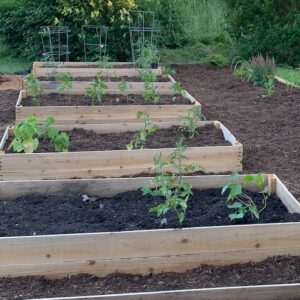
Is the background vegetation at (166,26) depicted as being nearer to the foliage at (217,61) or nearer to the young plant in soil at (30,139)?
the foliage at (217,61)

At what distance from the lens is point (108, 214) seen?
4.03 metres

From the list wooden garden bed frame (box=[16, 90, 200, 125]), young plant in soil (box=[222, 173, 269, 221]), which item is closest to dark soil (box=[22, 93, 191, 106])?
wooden garden bed frame (box=[16, 90, 200, 125])

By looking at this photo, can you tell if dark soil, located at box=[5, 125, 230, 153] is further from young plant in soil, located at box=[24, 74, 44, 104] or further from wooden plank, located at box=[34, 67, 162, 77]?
wooden plank, located at box=[34, 67, 162, 77]

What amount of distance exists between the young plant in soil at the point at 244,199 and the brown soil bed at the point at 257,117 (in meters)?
1.02

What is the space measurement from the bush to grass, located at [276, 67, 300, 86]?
76 centimetres

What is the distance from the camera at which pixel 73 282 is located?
3.33 m

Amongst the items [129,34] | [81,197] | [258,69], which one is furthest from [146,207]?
[129,34]

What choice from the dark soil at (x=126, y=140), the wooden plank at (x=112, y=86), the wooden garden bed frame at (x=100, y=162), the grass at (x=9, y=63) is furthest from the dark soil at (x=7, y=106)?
the grass at (x=9, y=63)

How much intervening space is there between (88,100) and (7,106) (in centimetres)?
132

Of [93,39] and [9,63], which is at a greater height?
[93,39]

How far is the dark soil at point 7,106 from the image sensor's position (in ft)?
25.7

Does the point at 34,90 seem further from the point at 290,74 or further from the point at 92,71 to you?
the point at 290,74

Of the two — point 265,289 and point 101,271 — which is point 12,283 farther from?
point 265,289

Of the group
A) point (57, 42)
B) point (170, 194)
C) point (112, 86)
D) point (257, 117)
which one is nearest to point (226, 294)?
point (170, 194)
